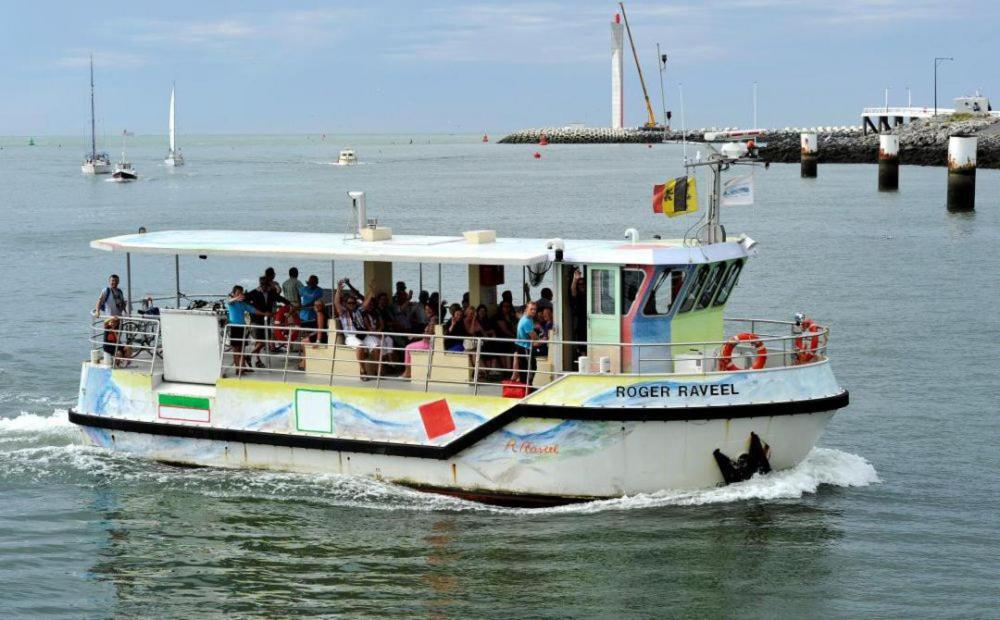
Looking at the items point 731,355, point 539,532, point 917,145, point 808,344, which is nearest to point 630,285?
point 731,355

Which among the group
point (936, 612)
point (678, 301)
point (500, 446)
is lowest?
point (936, 612)

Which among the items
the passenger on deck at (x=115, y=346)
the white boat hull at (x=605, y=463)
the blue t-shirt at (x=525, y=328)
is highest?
the blue t-shirt at (x=525, y=328)

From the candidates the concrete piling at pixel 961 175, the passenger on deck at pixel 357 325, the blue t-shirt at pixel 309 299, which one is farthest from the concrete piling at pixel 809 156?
the passenger on deck at pixel 357 325

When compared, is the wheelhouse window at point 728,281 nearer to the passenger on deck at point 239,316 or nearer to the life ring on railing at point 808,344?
the life ring on railing at point 808,344

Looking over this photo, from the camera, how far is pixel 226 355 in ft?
59.6

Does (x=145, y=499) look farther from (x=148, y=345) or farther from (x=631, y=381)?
(x=631, y=381)

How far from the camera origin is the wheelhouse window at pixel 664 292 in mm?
15961

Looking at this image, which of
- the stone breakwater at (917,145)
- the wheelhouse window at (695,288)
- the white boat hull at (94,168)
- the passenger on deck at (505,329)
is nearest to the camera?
the wheelhouse window at (695,288)

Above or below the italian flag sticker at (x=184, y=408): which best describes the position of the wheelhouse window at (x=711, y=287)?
above

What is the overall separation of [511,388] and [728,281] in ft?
10.4

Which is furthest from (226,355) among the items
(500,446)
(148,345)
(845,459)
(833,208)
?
(833,208)

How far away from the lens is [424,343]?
16984mm

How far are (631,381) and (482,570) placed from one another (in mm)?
2724

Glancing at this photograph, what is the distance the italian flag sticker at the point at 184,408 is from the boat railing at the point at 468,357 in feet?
1.70
